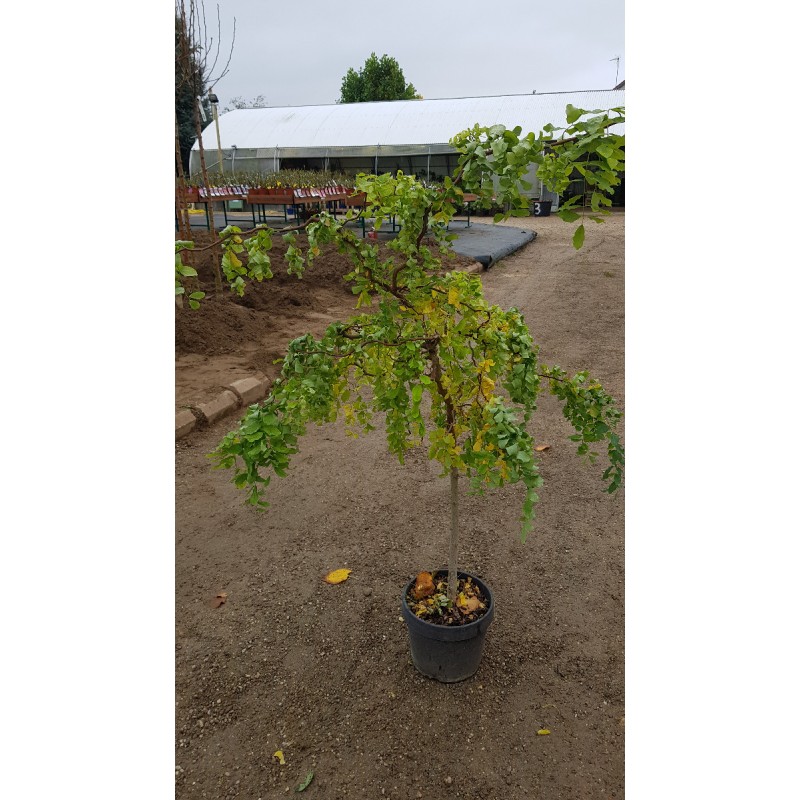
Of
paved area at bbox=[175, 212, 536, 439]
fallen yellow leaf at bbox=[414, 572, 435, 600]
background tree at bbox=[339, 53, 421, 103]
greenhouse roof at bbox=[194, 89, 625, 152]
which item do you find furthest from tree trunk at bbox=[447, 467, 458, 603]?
background tree at bbox=[339, 53, 421, 103]

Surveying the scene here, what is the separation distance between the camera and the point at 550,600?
2.80 metres

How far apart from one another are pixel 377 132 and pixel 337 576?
2260cm

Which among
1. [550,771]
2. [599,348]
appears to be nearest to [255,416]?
[550,771]

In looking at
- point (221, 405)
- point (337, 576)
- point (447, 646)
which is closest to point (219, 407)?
point (221, 405)

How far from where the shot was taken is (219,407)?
4.65 metres

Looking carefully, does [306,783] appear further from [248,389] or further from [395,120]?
[395,120]

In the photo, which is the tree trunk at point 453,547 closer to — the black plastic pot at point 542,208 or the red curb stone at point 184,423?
the red curb stone at point 184,423

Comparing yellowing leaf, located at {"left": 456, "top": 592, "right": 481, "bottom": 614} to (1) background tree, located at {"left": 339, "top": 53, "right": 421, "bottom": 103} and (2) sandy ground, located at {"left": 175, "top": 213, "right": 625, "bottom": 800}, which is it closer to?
(2) sandy ground, located at {"left": 175, "top": 213, "right": 625, "bottom": 800}

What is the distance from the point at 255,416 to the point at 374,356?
1.49 ft

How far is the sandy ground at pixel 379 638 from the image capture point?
2025mm

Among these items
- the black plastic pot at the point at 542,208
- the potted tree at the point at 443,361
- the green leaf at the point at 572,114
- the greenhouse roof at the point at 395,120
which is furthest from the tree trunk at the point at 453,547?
the greenhouse roof at the point at 395,120

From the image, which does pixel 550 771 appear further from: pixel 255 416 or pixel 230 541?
pixel 230 541

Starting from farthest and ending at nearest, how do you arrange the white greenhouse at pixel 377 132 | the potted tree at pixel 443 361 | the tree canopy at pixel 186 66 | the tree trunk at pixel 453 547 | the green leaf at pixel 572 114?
the white greenhouse at pixel 377 132, the tree canopy at pixel 186 66, the tree trunk at pixel 453 547, the potted tree at pixel 443 361, the green leaf at pixel 572 114

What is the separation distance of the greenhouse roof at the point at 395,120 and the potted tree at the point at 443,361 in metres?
20.8
